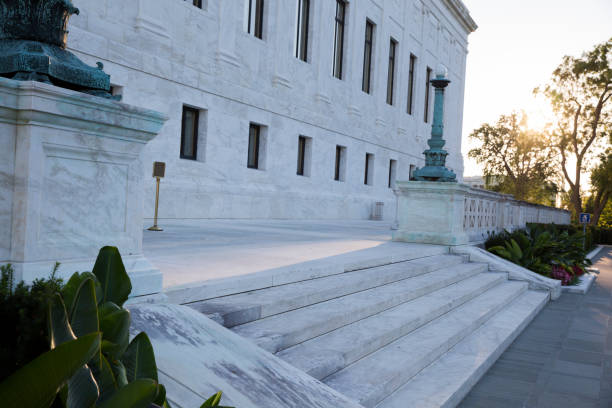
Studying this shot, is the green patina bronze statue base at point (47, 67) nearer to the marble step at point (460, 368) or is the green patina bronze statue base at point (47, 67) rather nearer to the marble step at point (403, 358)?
the marble step at point (403, 358)

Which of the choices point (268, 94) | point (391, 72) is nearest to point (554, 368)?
point (268, 94)

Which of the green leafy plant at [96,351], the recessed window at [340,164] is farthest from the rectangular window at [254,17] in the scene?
the green leafy plant at [96,351]

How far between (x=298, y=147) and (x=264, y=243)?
40.0 ft

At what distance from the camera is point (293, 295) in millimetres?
4695

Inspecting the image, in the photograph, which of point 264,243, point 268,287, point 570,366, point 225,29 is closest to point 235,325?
point 268,287

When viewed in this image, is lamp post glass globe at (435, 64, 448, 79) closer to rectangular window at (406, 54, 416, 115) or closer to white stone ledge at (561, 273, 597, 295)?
white stone ledge at (561, 273, 597, 295)

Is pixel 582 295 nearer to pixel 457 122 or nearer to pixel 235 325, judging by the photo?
pixel 235 325

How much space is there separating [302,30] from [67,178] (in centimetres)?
1884

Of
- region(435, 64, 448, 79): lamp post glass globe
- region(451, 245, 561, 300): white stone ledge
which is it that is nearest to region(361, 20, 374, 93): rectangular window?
region(435, 64, 448, 79): lamp post glass globe

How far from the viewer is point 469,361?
4.98 meters

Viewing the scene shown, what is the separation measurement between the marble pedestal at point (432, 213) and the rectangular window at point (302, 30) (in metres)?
11.6

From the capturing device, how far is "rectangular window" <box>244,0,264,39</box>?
1755 centimetres

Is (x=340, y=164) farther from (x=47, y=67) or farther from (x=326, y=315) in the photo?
(x=47, y=67)

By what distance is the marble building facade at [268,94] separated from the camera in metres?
13.4
